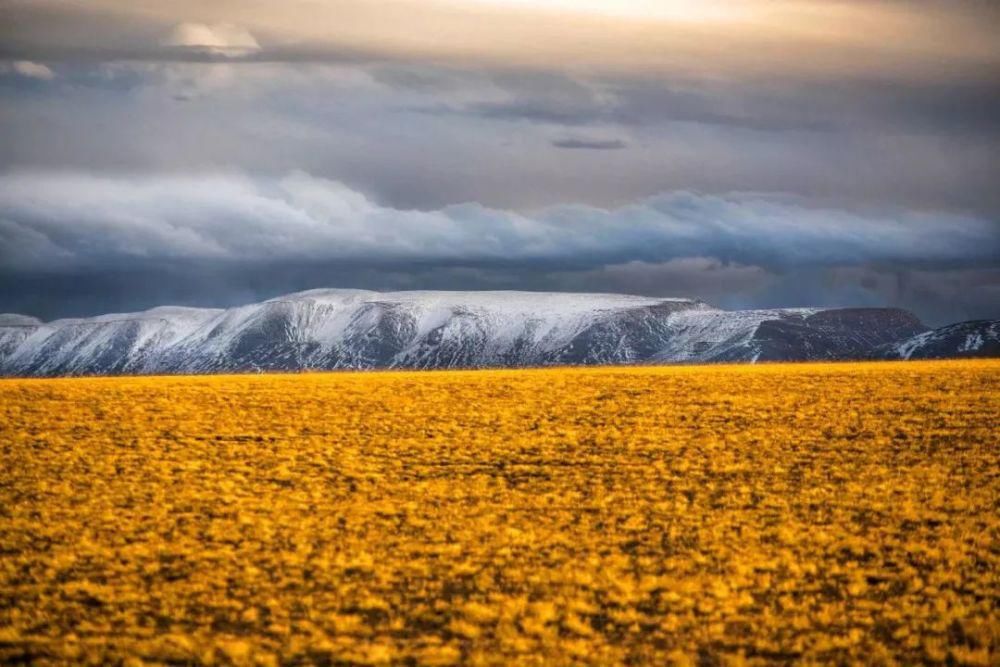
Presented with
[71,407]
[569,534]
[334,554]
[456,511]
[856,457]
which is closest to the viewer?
[334,554]

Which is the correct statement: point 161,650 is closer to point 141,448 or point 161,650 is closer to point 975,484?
point 141,448

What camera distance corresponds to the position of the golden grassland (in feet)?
63.6

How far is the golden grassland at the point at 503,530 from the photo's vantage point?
19.4 meters

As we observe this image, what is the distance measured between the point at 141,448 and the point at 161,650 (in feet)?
78.6

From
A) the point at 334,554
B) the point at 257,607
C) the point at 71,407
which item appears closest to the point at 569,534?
the point at 334,554

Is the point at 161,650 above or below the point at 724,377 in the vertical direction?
below

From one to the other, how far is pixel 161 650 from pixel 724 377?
49077mm

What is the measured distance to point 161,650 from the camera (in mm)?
18578

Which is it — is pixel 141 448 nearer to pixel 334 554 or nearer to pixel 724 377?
pixel 334 554

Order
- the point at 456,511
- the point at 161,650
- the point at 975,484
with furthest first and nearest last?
the point at 975,484 → the point at 456,511 → the point at 161,650

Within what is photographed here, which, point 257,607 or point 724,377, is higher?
point 724,377

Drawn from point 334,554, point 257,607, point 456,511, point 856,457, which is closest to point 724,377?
A: point 856,457

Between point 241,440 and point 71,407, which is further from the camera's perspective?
point 71,407

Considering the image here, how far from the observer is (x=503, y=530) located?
27.9 metres
